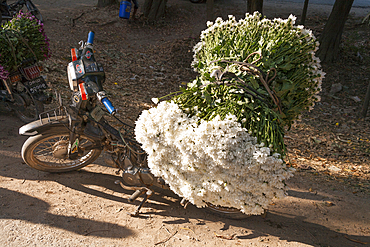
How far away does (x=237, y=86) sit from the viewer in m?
2.24

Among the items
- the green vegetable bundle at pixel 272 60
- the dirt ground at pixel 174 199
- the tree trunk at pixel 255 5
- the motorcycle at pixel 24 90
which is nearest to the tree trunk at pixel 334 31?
the dirt ground at pixel 174 199

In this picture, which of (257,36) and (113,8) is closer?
(257,36)

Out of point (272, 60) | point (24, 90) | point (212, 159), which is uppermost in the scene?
point (272, 60)

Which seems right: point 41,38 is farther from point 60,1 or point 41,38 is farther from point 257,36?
point 60,1

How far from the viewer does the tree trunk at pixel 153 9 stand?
34.6 feet

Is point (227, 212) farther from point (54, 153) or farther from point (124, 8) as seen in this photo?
point (124, 8)

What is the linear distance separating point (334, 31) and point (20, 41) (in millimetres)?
7598

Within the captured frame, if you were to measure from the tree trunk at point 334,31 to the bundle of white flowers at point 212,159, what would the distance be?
6967mm

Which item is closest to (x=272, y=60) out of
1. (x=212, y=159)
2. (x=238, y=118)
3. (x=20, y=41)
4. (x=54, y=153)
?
(x=238, y=118)

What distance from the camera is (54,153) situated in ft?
10.9

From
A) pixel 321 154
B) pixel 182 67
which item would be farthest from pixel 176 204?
pixel 182 67

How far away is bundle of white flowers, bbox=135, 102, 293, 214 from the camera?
80.4 inches

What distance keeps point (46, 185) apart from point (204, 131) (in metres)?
2.36

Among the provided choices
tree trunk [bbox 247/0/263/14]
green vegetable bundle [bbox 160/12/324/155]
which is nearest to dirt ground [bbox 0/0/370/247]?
green vegetable bundle [bbox 160/12/324/155]
